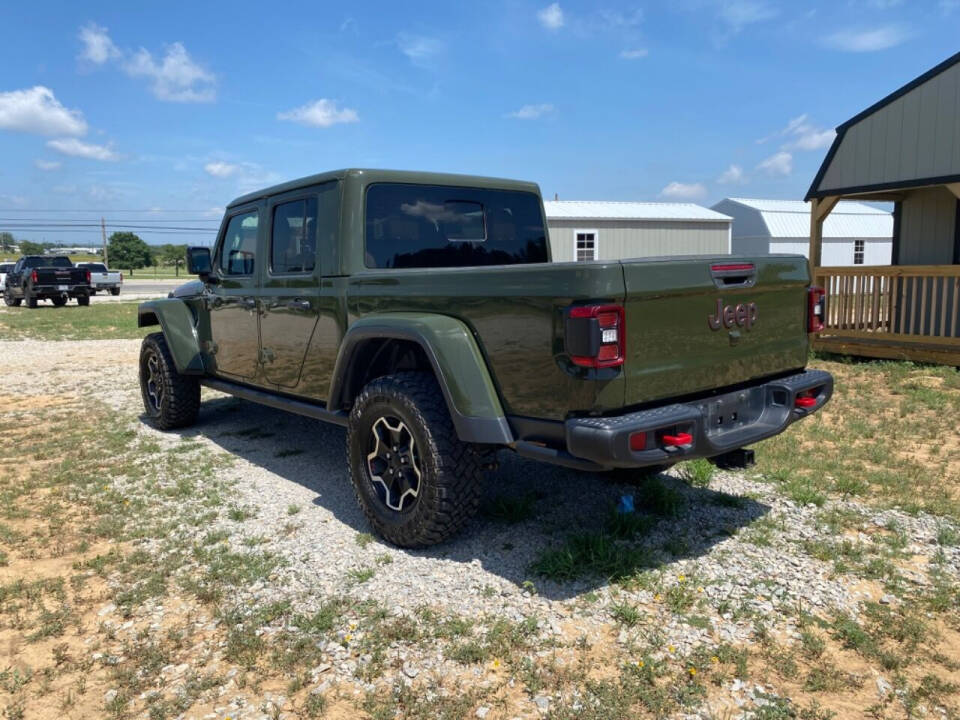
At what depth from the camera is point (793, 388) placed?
3.68 m

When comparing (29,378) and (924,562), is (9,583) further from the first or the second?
(29,378)

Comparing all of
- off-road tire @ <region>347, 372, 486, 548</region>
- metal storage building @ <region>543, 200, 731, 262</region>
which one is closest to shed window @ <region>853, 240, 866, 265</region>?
metal storage building @ <region>543, 200, 731, 262</region>

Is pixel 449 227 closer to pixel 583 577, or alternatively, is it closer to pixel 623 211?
pixel 583 577

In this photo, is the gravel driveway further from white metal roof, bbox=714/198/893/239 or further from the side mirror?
white metal roof, bbox=714/198/893/239

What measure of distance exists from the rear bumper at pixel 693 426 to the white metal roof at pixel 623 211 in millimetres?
24357

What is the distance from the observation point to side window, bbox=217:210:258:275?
5332 millimetres

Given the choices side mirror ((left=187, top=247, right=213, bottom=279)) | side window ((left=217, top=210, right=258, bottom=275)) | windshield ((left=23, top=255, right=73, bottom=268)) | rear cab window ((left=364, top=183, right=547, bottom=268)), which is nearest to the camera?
rear cab window ((left=364, top=183, right=547, bottom=268))

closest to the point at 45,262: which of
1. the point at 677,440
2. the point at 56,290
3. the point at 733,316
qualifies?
the point at 56,290

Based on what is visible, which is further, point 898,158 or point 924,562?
point 898,158

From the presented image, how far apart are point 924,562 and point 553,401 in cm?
213

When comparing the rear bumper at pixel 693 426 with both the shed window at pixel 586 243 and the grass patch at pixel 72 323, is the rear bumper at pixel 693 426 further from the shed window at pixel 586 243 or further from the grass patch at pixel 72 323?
the shed window at pixel 586 243

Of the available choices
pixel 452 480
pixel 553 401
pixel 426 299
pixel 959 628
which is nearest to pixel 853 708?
pixel 959 628

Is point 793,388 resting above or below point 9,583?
above

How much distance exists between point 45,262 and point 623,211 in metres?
21.7
